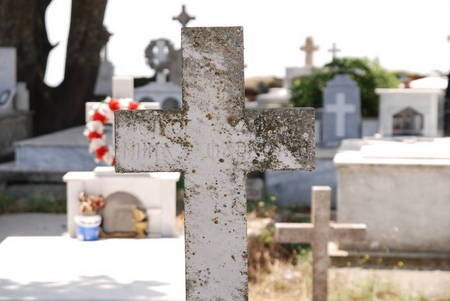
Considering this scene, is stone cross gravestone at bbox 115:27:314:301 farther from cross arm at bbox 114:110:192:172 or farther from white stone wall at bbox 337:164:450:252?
white stone wall at bbox 337:164:450:252

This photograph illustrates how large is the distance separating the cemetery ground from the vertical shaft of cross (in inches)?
13.1

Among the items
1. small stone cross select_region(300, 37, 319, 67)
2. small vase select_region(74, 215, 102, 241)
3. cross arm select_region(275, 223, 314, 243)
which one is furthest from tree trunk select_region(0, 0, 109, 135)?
cross arm select_region(275, 223, 314, 243)

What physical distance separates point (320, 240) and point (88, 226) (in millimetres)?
2978

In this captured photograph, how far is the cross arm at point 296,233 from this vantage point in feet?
23.7

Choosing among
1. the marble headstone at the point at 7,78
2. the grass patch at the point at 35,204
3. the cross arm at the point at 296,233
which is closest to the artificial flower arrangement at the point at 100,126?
the grass patch at the point at 35,204

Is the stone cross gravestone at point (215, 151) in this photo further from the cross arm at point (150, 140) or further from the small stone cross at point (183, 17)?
the small stone cross at point (183, 17)

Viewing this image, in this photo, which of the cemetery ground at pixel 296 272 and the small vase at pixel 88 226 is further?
the small vase at pixel 88 226

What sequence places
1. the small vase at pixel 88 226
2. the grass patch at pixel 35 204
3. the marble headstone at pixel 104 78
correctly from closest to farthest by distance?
1. the small vase at pixel 88 226
2. the grass patch at pixel 35 204
3. the marble headstone at pixel 104 78

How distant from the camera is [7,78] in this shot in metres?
17.5

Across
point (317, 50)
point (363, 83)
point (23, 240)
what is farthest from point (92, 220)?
point (317, 50)

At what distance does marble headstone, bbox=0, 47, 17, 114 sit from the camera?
17188 millimetres

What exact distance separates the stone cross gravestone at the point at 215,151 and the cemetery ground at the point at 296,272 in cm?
395

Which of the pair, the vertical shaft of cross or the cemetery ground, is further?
the cemetery ground

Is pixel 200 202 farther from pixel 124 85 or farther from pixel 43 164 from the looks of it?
pixel 43 164
